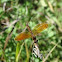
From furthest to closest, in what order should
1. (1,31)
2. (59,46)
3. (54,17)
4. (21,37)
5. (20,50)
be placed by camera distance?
(54,17)
(59,46)
(1,31)
(20,50)
(21,37)

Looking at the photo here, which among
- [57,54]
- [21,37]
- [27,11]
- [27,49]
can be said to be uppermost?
[27,11]

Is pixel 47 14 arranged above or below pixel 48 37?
above

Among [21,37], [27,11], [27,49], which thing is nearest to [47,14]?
[27,11]

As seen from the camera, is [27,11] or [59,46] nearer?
[59,46]

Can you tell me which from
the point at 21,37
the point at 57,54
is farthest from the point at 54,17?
the point at 21,37

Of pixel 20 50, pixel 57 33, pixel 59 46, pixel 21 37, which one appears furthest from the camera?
pixel 57 33

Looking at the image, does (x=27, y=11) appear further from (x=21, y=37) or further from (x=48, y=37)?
(x=21, y=37)

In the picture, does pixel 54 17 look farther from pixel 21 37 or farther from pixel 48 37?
pixel 21 37
